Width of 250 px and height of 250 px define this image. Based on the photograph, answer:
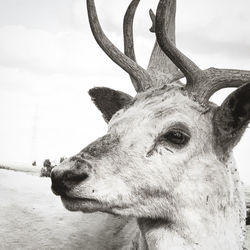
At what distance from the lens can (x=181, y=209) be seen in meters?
3.57

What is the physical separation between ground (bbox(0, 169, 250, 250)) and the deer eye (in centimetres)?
163

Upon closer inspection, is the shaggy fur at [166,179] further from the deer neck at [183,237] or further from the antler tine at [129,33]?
the antler tine at [129,33]

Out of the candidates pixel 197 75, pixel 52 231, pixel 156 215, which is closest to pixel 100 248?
pixel 52 231

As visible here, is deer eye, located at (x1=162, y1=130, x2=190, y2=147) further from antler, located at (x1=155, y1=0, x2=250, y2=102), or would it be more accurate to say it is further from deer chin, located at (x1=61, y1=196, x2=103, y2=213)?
deer chin, located at (x1=61, y1=196, x2=103, y2=213)

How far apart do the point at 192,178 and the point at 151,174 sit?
1.36 ft

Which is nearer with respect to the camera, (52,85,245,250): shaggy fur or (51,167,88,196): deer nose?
(51,167,88,196): deer nose

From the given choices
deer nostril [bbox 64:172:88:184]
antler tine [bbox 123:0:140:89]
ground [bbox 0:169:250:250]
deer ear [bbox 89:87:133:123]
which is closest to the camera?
deer nostril [bbox 64:172:88:184]

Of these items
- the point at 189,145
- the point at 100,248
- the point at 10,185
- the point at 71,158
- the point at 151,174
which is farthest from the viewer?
the point at 10,185

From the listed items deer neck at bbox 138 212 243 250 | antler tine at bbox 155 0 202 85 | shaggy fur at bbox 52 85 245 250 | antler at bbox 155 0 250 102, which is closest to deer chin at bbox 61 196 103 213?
shaggy fur at bbox 52 85 245 250

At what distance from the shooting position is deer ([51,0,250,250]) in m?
3.21

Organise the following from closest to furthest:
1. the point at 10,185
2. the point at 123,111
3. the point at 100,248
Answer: the point at 123,111 < the point at 100,248 < the point at 10,185

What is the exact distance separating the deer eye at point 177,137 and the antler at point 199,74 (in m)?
0.56

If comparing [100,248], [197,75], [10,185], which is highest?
[197,75]

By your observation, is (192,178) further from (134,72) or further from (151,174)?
(134,72)
